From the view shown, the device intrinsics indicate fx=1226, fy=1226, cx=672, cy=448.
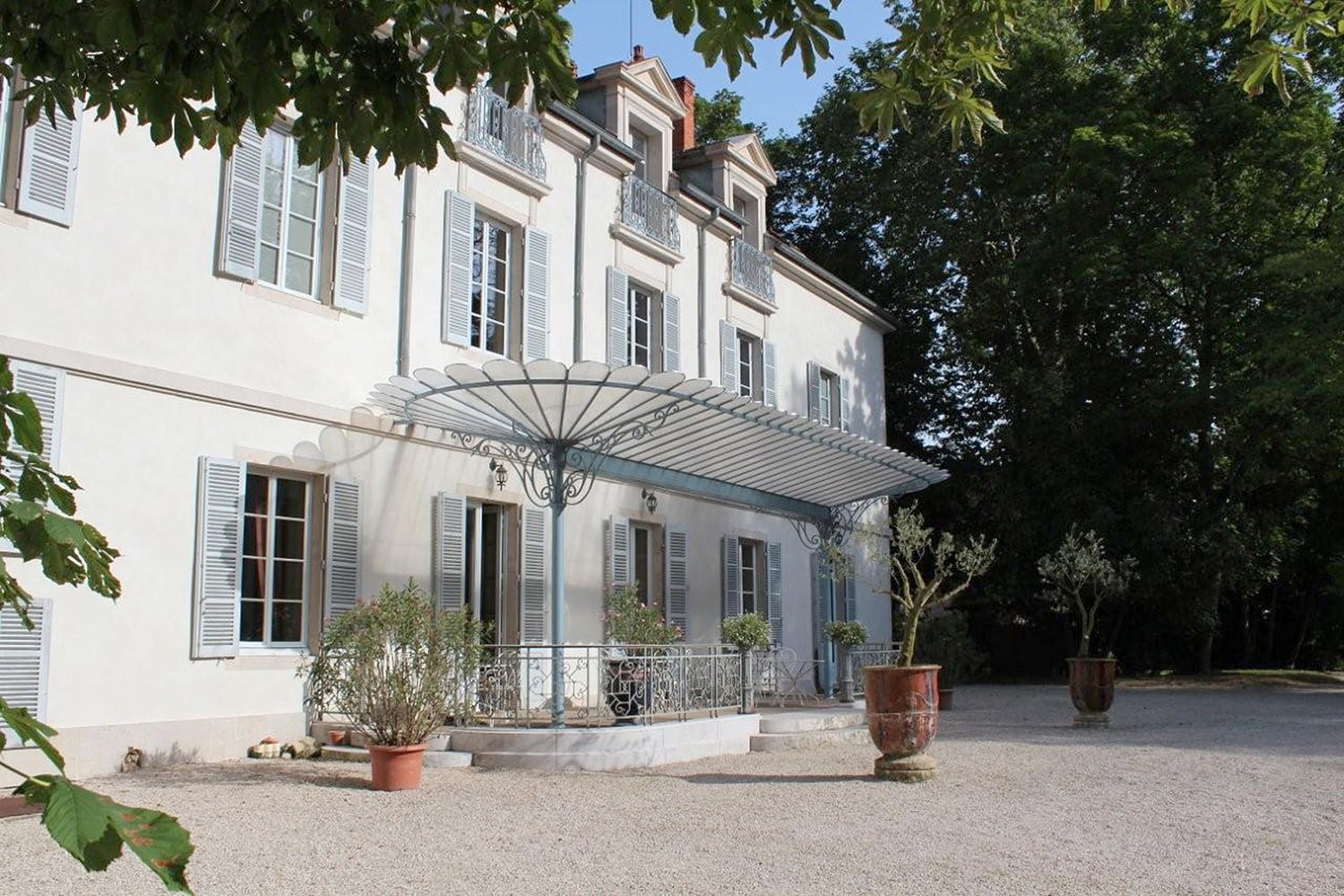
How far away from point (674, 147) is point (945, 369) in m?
9.82

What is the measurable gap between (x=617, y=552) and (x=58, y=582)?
12856 mm

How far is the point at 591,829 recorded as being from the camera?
7.05 metres

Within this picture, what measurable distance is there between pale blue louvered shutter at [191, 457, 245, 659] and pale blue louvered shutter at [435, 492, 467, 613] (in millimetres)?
2290

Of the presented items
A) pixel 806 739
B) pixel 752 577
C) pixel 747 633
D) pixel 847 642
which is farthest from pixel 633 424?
pixel 752 577

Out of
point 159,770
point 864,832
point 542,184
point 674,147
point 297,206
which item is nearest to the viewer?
point 864,832

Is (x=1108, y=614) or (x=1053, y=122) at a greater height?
(x=1053, y=122)

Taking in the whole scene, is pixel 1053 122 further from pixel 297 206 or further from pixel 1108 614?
pixel 297 206

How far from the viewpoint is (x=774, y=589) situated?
1795 cm

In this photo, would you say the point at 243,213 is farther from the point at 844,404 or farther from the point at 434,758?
the point at 844,404

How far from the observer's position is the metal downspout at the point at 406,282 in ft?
38.5

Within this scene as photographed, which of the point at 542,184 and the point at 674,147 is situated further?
the point at 674,147

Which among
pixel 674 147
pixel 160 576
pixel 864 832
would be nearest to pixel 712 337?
pixel 674 147

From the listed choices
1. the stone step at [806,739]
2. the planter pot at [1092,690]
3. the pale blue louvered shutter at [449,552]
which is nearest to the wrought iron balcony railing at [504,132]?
the pale blue louvered shutter at [449,552]

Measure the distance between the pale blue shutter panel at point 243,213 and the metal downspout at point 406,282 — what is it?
5.48 ft
